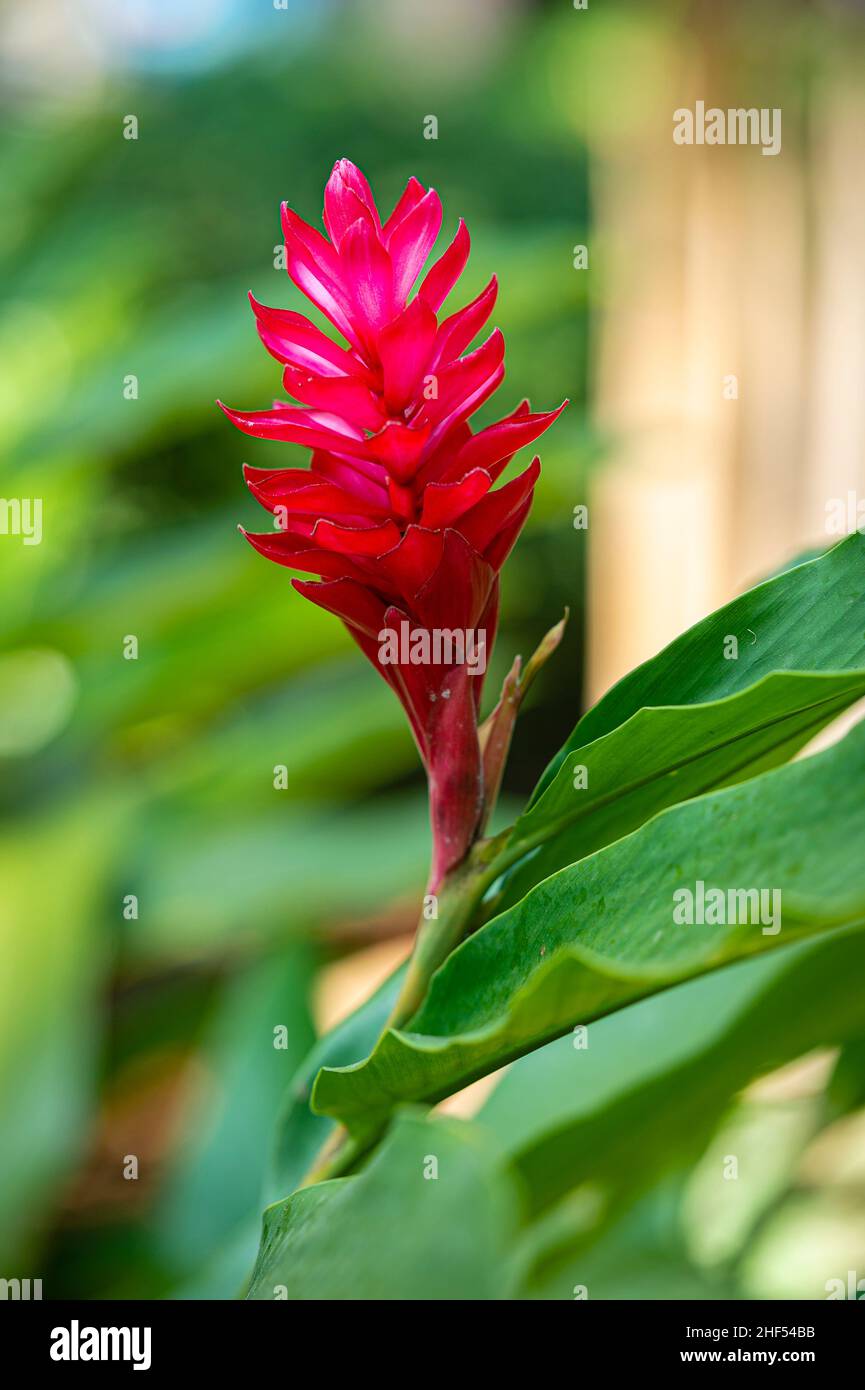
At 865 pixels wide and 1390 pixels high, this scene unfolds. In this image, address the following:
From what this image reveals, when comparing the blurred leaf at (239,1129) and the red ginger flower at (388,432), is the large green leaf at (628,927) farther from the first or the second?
the blurred leaf at (239,1129)

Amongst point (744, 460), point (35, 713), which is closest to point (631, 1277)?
point (35, 713)

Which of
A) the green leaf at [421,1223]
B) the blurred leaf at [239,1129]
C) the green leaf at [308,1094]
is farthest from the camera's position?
the blurred leaf at [239,1129]

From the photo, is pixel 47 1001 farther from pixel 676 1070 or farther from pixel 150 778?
pixel 676 1070

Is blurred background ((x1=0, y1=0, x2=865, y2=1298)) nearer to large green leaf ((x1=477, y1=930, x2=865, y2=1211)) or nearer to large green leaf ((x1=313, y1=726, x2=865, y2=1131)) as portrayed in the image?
large green leaf ((x1=477, y1=930, x2=865, y2=1211))

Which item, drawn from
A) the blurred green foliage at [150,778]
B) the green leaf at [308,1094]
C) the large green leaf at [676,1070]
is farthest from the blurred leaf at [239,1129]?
the green leaf at [308,1094]

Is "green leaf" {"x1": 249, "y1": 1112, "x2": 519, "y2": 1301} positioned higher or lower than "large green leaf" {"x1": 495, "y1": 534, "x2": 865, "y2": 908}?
lower

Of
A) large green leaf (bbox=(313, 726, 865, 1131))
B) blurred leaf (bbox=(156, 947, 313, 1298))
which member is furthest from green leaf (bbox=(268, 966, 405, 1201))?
blurred leaf (bbox=(156, 947, 313, 1298))
